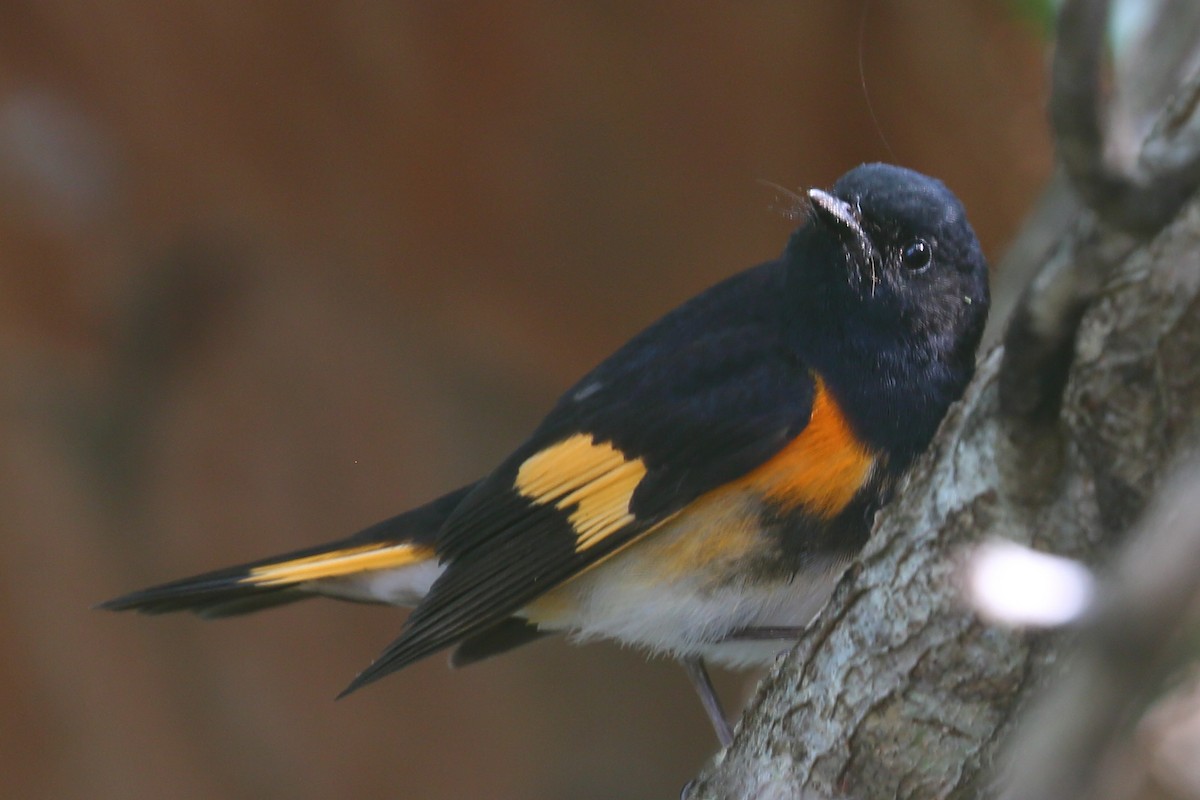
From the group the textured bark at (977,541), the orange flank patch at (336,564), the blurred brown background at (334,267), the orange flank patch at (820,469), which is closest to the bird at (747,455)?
A: the orange flank patch at (820,469)

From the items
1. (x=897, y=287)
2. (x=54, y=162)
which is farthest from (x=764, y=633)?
(x=54, y=162)

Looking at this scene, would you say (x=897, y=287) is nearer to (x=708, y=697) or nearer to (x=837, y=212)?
(x=837, y=212)

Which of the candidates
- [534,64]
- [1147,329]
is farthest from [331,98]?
[1147,329]

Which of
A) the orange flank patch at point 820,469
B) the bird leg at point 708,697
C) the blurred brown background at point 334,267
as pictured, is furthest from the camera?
the blurred brown background at point 334,267

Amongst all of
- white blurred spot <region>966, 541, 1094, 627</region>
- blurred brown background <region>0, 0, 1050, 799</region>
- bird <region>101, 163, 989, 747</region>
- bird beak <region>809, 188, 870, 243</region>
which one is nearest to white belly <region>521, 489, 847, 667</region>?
bird <region>101, 163, 989, 747</region>

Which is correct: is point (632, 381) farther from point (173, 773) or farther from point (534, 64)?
point (173, 773)

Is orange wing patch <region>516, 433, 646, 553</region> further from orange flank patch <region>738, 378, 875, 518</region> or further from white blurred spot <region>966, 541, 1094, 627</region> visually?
white blurred spot <region>966, 541, 1094, 627</region>

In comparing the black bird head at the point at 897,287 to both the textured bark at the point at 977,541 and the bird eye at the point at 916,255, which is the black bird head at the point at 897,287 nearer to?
the bird eye at the point at 916,255
